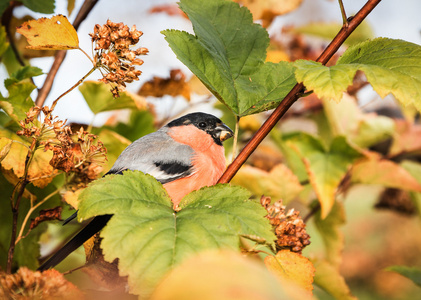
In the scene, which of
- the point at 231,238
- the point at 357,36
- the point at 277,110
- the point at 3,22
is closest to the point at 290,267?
the point at 231,238

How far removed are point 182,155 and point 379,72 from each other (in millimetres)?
831

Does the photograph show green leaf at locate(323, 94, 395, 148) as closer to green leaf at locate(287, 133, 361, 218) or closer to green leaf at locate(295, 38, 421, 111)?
green leaf at locate(287, 133, 361, 218)

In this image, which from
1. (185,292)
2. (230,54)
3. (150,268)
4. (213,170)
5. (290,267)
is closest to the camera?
(185,292)

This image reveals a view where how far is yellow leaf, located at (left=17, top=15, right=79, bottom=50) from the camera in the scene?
0.92 m

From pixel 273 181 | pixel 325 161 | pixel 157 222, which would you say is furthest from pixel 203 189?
pixel 325 161

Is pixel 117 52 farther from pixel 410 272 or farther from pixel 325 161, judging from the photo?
pixel 410 272

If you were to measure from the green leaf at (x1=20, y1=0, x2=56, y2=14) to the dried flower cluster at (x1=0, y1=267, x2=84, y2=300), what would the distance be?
2.88 feet

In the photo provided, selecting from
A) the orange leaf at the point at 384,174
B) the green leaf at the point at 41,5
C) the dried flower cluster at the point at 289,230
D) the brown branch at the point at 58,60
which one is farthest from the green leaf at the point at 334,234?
the green leaf at the point at 41,5

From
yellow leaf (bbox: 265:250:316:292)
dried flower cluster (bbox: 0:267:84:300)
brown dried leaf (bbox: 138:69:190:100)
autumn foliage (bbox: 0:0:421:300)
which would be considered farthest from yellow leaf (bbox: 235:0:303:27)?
dried flower cluster (bbox: 0:267:84:300)

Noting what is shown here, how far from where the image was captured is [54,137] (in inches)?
35.5

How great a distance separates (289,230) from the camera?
0.92 m

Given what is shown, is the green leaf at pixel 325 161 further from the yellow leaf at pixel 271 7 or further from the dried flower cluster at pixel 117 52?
the dried flower cluster at pixel 117 52

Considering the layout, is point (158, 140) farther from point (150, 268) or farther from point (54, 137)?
point (150, 268)

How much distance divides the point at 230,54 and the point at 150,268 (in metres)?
0.59
